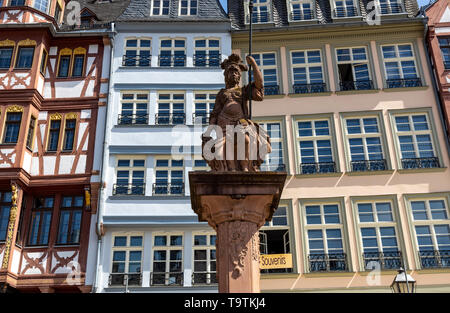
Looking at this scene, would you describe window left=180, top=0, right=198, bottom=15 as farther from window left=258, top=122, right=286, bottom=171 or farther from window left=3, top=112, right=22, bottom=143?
window left=3, top=112, right=22, bottom=143

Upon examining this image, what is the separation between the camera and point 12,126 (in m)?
18.2

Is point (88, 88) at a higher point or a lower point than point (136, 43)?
lower

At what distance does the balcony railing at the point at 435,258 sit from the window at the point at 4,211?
1372cm

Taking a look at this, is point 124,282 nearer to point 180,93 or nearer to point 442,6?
point 180,93

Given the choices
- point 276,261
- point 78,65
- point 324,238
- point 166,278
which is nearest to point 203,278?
point 166,278

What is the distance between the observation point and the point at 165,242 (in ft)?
57.0

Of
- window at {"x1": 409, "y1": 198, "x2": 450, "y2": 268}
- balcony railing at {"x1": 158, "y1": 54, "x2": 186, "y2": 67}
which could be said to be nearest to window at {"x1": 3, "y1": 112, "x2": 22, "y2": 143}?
balcony railing at {"x1": 158, "y1": 54, "x2": 186, "y2": 67}

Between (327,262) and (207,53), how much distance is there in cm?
934

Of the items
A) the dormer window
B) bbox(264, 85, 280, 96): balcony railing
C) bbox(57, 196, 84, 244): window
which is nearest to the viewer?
bbox(57, 196, 84, 244): window

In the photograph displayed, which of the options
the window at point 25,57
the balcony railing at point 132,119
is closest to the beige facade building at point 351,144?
the balcony railing at point 132,119

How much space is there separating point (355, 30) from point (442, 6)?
139 inches

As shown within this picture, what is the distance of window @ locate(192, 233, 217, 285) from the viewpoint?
16781 mm

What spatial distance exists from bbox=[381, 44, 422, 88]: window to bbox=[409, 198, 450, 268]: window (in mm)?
4659
